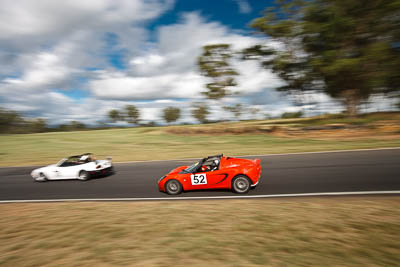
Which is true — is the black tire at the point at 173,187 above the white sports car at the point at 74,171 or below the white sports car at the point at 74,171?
below

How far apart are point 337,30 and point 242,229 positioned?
871 inches

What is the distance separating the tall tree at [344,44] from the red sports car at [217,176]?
55.8ft

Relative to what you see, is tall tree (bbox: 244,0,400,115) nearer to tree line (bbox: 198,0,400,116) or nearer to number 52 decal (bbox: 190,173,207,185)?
tree line (bbox: 198,0,400,116)

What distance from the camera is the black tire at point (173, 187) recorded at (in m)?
8.38

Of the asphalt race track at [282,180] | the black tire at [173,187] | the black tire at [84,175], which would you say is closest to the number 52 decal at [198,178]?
the asphalt race track at [282,180]

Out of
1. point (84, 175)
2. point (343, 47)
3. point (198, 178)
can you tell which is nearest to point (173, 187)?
point (198, 178)

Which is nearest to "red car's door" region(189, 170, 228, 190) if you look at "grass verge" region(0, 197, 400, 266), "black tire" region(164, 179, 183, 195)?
"black tire" region(164, 179, 183, 195)

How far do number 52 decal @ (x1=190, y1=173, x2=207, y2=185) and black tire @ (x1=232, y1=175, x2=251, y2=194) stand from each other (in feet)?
3.00

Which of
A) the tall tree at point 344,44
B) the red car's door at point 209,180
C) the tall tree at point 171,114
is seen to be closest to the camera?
the red car's door at point 209,180

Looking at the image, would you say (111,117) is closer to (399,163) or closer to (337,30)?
(337,30)

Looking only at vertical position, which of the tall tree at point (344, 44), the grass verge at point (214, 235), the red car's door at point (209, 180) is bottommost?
the grass verge at point (214, 235)

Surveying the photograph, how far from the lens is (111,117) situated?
369 ft

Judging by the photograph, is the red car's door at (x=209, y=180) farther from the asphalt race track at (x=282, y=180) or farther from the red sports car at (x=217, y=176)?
the asphalt race track at (x=282, y=180)

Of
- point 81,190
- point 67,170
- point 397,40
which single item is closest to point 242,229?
point 81,190
